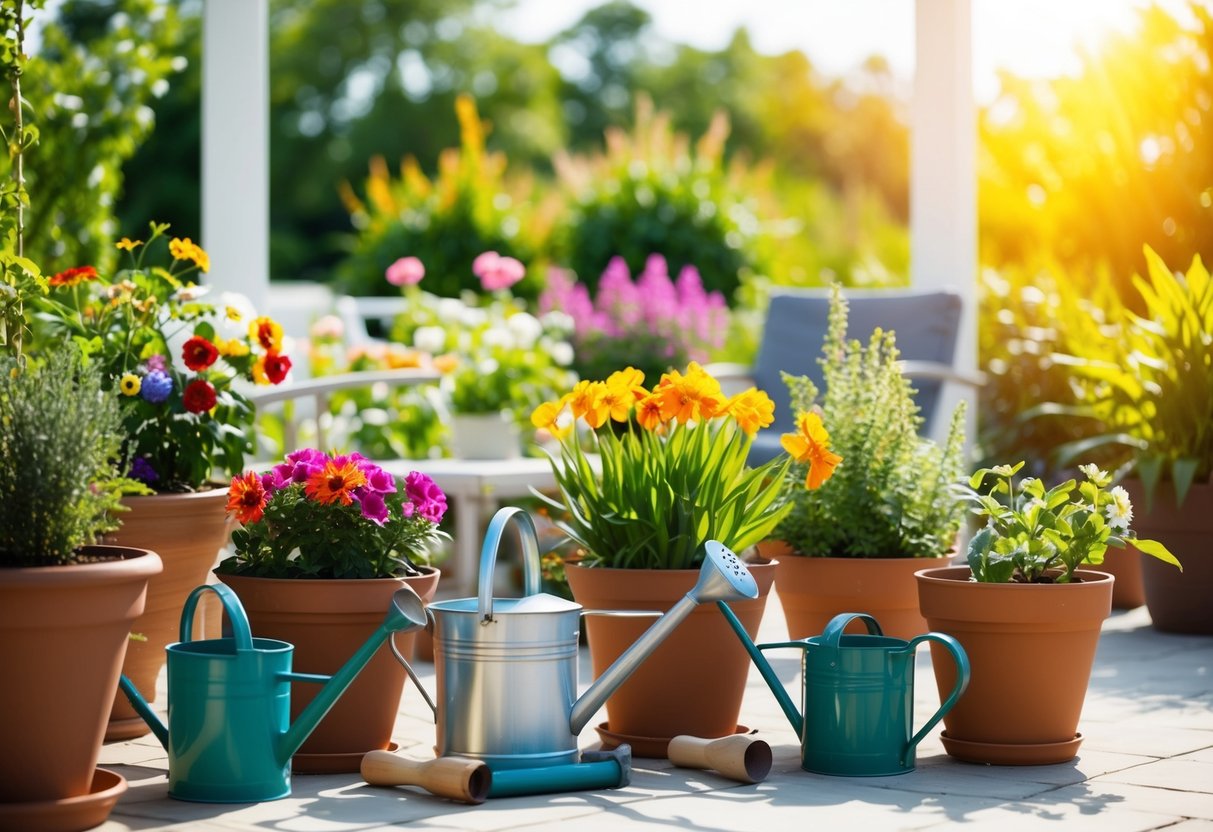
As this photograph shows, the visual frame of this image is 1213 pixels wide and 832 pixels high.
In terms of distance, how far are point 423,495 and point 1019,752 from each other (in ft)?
3.72

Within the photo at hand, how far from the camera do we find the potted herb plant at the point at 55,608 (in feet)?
7.38

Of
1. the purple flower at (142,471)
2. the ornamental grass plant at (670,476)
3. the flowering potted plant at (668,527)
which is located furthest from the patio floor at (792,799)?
the purple flower at (142,471)

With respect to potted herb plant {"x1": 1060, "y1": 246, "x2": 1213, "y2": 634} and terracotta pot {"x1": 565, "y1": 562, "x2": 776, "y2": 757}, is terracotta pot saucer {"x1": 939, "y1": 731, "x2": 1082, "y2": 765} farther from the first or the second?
potted herb plant {"x1": 1060, "y1": 246, "x2": 1213, "y2": 634}

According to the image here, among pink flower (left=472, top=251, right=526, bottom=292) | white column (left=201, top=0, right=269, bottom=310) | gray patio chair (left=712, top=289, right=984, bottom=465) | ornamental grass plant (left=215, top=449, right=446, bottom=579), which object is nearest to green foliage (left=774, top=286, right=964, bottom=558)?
ornamental grass plant (left=215, top=449, right=446, bottom=579)

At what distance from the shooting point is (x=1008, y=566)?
9.33 ft

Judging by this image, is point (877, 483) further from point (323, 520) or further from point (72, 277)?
point (72, 277)

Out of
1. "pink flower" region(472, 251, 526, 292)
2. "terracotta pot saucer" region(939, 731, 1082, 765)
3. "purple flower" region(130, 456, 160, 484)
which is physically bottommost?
"terracotta pot saucer" region(939, 731, 1082, 765)

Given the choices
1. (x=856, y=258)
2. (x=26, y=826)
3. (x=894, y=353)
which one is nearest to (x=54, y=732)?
(x=26, y=826)

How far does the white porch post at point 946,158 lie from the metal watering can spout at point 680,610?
117 inches

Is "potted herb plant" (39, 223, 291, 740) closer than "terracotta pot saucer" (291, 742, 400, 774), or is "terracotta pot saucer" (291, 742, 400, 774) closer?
"terracotta pot saucer" (291, 742, 400, 774)

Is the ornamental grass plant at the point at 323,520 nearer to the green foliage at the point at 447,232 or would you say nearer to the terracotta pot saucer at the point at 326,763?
the terracotta pot saucer at the point at 326,763

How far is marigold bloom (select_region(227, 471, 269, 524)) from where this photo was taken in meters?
2.79

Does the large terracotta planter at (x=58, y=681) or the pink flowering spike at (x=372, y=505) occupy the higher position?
the pink flowering spike at (x=372, y=505)

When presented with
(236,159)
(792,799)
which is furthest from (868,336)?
(792,799)
